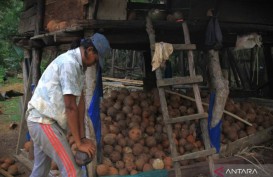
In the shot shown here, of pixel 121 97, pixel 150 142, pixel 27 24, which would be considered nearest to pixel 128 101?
pixel 121 97

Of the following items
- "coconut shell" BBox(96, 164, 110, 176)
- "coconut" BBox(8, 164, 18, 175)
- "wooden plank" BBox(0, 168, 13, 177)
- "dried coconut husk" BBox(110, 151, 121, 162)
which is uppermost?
"dried coconut husk" BBox(110, 151, 121, 162)

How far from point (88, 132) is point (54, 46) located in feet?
8.84

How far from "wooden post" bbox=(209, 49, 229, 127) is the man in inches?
113

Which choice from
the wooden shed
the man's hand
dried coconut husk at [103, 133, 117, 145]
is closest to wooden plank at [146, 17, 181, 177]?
the wooden shed

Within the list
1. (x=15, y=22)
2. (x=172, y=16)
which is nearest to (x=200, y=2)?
(x=172, y=16)

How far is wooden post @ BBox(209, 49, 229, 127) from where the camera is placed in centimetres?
622

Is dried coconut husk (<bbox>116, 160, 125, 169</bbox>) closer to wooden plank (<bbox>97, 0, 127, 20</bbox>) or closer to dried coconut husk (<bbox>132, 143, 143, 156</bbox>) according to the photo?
dried coconut husk (<bbox>132, 143, 143, 156</bbox>)

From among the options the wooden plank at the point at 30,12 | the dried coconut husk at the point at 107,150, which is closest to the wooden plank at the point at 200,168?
the dried coconut husk at the point at 107,150

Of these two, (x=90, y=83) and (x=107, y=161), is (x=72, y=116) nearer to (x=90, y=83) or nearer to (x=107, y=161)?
(x=90, y=83)

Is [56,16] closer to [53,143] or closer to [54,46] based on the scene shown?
[54,46]

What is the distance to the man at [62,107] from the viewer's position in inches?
143

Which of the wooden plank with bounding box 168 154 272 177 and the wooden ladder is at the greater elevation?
the wooden ladder

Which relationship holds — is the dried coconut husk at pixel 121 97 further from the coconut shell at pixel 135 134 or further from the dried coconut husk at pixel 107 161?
the dried coconut husk at pixel 107 161

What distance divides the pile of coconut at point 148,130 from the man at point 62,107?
2170 millimetres
